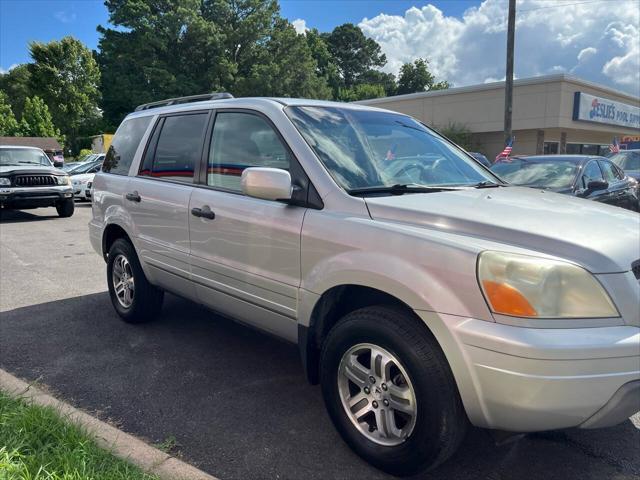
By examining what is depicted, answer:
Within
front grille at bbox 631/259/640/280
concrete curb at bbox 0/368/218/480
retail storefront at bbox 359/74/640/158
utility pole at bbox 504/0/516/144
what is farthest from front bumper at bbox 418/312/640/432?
retail storefront at bbox 359/74/640/158

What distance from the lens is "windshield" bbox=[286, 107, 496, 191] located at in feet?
9.98

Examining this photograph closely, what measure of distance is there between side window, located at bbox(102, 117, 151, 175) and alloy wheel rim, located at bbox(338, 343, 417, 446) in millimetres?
3090

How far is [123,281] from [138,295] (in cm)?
36

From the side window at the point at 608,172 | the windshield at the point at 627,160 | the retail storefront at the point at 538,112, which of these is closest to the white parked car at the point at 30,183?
the side window at the point at 608,172

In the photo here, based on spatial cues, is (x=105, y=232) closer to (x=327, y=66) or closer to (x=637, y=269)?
(x=637, y=269)

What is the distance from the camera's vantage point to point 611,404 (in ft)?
6.93

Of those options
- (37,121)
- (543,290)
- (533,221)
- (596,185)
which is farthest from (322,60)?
(543,290)

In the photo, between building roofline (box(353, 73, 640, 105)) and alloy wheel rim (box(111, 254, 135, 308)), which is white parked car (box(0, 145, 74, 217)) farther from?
building roofline (box(353, 73, 640, 105))

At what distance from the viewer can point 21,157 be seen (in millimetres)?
13352

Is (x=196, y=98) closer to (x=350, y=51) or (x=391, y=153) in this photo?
(x=391, y=153)

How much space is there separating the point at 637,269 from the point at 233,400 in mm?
2433

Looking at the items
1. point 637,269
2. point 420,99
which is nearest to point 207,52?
point 420,99

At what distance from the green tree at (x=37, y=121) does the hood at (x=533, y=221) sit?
59435 mm

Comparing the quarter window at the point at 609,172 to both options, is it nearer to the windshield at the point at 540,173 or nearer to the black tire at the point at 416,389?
the windshield at the point at 540,173
